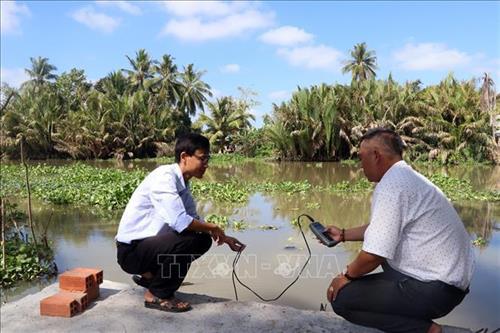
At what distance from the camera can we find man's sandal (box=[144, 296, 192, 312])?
306cm

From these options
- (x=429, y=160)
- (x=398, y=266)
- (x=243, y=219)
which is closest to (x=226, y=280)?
(x=398, y=266)

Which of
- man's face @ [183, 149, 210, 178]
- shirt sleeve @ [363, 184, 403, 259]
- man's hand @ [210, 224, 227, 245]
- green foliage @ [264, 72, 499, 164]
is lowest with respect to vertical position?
man's hand @ [210, 224, 227, 245]

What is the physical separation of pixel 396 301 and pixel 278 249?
367cm

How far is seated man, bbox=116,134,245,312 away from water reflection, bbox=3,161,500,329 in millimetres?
1291

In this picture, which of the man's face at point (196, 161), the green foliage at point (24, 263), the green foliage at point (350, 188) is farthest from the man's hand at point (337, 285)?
the green foliage at point (350, 188)

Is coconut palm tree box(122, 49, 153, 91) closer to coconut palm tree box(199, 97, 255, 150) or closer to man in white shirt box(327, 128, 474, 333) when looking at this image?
coconut palm tree box(199, 97, 255, 150)

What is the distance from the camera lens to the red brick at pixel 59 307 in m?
2.95

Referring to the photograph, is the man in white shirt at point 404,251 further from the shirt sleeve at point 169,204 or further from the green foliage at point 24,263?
the green foliage at point 24,263

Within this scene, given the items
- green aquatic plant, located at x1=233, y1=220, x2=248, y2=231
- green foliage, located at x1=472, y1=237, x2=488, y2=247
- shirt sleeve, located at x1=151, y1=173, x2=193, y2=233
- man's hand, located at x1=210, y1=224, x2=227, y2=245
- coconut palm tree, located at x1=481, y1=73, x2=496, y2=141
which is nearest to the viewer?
shirt sleeve, located at x1=151, y1=173, x2=193, y2=233

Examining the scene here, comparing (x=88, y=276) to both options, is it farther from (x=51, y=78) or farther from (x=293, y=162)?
(x=51, y=78)

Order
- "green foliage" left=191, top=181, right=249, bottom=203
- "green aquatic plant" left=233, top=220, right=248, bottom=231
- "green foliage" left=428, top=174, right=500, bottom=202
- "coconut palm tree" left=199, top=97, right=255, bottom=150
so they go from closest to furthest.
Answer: "green aquatic plant" left=233, top=220, right=248, bottom=231 < "green foliage" left=428, top=174, right=500, bottom=202 < "green foliage" left=191, top=181, right=249, bottom=203 < "coconut palm tree" left=199, top=97, right=255, bottom=150

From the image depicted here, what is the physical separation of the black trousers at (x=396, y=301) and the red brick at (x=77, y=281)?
1748 mm

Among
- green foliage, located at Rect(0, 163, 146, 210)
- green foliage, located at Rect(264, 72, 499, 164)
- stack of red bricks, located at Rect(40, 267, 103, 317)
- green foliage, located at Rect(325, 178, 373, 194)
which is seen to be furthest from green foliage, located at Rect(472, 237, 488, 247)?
green foliage, located at Rect(264, 72, 499, 164)

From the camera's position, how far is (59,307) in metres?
2.96
